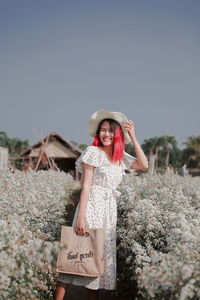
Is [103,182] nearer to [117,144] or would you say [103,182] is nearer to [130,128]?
[117,144]

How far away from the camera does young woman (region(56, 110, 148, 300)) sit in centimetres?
229

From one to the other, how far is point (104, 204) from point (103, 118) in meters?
0.89

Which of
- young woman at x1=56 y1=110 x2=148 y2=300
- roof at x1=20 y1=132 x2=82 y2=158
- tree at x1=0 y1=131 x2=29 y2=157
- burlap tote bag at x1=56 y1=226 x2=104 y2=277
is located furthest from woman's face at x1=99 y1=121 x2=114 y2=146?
tree at x1=0 y1=131 x2=29 y2=157

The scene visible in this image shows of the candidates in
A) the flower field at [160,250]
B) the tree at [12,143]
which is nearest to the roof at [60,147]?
the flower field at [160,250]

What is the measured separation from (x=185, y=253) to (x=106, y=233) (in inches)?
28.8

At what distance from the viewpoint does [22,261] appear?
5.69ft

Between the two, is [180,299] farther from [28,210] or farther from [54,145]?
[54,145]

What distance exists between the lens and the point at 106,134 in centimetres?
266

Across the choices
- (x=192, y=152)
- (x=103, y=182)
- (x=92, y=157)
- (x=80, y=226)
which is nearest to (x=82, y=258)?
(x=80, y=226)

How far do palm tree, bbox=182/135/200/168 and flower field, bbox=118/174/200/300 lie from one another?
1409 inches

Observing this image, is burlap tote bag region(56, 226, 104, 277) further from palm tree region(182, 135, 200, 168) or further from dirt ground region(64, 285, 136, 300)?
palm tree region(182, 135, 200, 168)

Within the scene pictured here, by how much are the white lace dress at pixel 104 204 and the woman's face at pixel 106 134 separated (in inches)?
4.6

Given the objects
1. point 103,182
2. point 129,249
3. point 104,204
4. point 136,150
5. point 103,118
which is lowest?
point 129,249

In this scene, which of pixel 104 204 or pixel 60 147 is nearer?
pixel 104 204
